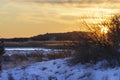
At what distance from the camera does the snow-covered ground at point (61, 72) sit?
19109 mm

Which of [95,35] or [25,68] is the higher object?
[95,35]

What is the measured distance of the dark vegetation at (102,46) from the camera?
799 inches

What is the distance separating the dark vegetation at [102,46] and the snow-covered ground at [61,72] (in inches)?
15.7

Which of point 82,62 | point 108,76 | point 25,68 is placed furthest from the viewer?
point 25,68

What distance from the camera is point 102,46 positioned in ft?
67.8

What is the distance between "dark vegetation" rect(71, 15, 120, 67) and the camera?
20297 millimetres

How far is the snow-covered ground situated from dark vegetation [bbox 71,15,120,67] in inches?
15.7

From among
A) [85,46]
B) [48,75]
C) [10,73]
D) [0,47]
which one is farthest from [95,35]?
[0,47]

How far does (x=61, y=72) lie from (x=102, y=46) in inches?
75.3

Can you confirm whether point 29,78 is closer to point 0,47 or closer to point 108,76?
point 108,76

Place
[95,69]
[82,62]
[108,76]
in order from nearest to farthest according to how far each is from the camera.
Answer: [108,76]
[95,69]
[82,62]

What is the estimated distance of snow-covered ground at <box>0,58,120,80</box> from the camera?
1911 centimetres

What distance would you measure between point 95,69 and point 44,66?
3127 mm

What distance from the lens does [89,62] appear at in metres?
21.2
